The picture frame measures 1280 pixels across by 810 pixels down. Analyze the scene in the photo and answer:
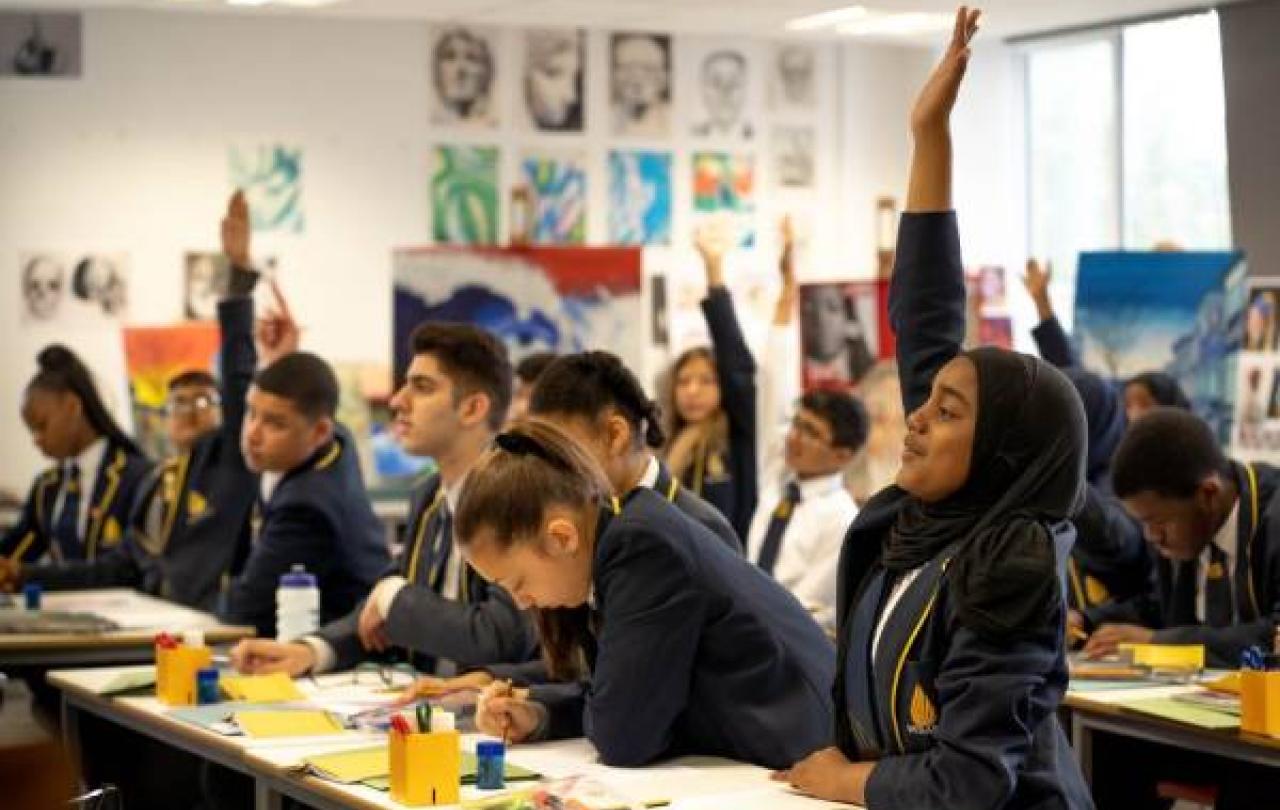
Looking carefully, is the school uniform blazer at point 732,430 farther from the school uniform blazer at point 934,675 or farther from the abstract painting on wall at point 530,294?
the school uniform blazer at point 934,675

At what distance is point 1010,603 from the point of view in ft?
9.21

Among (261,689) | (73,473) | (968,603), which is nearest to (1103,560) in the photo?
(261,689)

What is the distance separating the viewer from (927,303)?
3.28 m

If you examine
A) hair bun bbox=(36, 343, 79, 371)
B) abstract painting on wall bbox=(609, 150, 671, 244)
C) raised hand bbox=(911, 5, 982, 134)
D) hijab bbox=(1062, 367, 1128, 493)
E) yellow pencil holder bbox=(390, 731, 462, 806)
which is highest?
abstract painting on wall bbox=(609, 150, 671, 244)

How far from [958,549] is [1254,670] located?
1.49m

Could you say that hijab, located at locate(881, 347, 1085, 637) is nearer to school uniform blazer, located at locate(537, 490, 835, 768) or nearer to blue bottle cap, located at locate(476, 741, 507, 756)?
school uniform blazer, located at locate(537, 490, 835, 768)

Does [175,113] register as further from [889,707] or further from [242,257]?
[889,707]

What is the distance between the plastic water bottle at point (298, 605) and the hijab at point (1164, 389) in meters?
3.38

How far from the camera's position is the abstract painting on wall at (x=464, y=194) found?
10.1 meters

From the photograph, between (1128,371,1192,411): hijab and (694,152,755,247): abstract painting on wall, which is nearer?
(1128,371,1192,411): hijab

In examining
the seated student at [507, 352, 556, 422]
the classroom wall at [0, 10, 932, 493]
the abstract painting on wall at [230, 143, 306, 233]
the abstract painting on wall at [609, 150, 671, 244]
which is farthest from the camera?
the abstract painting on wall at [609, 150, 671, 244]

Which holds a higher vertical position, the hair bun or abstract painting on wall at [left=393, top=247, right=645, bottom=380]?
abstract painting on wall at [left=393, top=247, right=645, bottom=380]

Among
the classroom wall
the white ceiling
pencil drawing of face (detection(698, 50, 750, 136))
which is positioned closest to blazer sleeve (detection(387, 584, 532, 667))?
the white ceiling

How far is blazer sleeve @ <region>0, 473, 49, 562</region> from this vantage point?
794cm
